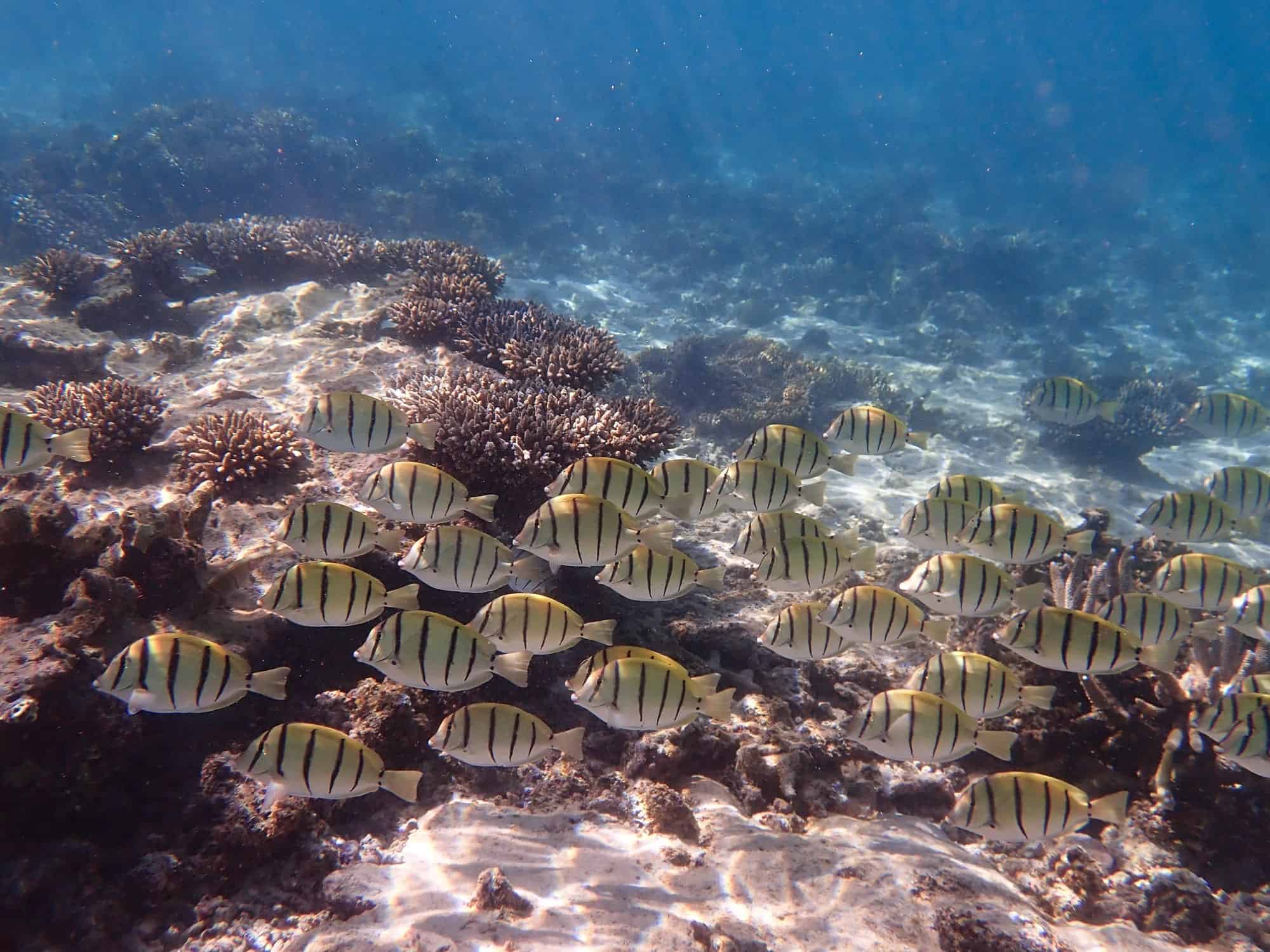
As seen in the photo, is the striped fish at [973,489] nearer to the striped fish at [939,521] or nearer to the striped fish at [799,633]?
the striped fish at [939,521]

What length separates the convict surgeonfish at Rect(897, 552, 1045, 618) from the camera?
11.9 ft

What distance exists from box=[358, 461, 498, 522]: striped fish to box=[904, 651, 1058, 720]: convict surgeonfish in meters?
2.71

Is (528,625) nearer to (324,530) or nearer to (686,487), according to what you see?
(324,530)

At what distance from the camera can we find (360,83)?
4606cm

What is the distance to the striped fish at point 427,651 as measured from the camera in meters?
2.80

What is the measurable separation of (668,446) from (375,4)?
360 feet

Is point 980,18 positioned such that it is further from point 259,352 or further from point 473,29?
point 259,352

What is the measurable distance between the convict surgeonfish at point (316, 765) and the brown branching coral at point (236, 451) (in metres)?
3.13

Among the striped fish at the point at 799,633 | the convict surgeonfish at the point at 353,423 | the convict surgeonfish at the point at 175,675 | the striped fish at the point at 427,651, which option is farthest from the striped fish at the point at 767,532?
the convict surgeonfish at the point at 175,675

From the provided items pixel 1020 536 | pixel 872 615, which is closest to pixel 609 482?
pixel 872 615

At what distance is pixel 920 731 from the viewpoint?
3049 millimetres

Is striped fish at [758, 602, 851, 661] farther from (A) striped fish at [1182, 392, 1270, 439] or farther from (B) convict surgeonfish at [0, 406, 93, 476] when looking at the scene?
(A) striped fish at [1182, 392, 1270, 439]

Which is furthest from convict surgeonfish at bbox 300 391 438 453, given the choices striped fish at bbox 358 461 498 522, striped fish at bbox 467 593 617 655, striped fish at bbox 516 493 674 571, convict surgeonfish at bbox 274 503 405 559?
striped fish at bbox 467 593 617 655

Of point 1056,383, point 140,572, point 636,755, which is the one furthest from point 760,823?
point 1056,383
